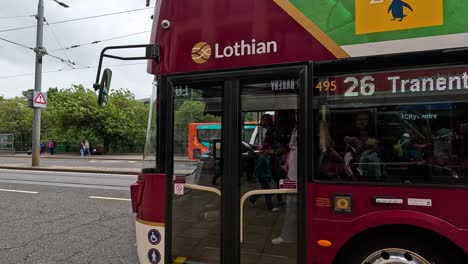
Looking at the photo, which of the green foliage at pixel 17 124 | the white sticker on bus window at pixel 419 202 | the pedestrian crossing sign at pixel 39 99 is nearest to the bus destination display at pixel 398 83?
the white sticker on bus window at pixel 419 202

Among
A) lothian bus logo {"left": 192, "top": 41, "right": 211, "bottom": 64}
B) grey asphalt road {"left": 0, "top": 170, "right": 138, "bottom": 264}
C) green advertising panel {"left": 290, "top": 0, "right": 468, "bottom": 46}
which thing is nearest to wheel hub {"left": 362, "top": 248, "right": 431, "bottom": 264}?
green advertising panel {"left": 290, "top": 0, "right": 468, "bottom": 46}

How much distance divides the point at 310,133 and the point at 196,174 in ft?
Result: 3.92

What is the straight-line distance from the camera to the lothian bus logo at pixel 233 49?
3193 mm

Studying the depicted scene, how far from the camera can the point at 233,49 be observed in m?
3.31

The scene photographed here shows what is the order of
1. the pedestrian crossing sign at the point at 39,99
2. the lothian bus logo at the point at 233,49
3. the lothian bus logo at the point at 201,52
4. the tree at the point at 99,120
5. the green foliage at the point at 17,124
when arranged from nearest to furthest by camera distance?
the lothian bus logo at the point at 233,49, the lothian bus logo at the point at 201,52, the pedestrian crossing sign at the point at 39,99, the tree at the point at 99,120, the green foliage at the point at 17,124

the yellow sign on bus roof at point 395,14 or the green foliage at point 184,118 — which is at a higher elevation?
the yellow sign on bus roof at point 395,14

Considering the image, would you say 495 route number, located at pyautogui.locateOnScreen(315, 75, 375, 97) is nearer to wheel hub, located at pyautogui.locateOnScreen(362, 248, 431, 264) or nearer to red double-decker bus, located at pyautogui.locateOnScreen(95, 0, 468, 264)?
red double-decker bus, located at pyautogui.locateOnScreen(95, 0, 468, 264)

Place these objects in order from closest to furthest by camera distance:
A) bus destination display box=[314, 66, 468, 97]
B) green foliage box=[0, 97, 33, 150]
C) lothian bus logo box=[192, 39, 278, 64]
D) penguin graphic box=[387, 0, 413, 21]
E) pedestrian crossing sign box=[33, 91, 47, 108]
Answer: bus destination display box=[314, 66, 468, 97], penguin graphic box=[387, 0, 413, 21], lothian bus logo box=[192, 39, 278, 64], pedestrian crossing sign box=[33, 91, 47, 108], green foliage box=[0, 97, 33, 150]

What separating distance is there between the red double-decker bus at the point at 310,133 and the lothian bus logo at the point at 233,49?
0.01 m

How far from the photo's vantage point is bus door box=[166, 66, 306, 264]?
126 inches

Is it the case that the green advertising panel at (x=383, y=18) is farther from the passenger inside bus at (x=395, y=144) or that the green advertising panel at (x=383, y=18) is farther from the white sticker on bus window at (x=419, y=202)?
the white sticker on bus window at (x=419, y=202)

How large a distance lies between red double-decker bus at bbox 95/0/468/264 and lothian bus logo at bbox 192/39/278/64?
11 millimetres

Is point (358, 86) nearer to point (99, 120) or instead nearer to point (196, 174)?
point (196, 174)

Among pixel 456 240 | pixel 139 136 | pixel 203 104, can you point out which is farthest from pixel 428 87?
pixel 139 136
